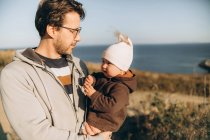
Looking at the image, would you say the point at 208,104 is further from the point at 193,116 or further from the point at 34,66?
the point at 34,66

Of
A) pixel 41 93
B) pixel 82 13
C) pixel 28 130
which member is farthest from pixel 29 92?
pixel 82 13

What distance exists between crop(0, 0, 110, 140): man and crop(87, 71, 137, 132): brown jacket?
0.09 meters

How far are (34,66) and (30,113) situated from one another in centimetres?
40

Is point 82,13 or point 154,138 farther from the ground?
point 82,13

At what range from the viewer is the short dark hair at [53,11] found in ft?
9.63

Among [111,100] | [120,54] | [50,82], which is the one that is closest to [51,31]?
[50,82]

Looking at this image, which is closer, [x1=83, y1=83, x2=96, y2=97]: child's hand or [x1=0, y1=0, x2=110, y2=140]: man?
[x1=0, y1=0, x2=110, y2=140]: man

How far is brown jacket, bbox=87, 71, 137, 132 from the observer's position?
9.00ft

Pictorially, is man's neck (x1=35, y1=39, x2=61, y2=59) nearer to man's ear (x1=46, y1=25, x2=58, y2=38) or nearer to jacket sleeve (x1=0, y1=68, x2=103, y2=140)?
man's ear (x1=46, y1=25, x2=58, y2=38)

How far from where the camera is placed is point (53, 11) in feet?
9.69

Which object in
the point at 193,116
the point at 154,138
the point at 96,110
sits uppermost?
the point at 96,110

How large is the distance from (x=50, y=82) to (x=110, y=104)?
0.52 m

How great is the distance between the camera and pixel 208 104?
5.39 meters

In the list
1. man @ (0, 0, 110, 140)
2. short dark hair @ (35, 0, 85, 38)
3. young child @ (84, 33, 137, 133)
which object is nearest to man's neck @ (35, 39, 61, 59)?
man @ (0, 0, 110, 140)
